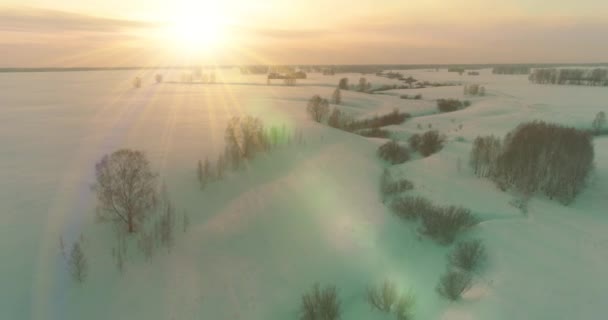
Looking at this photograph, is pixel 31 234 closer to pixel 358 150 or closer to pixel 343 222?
pixel 343 222

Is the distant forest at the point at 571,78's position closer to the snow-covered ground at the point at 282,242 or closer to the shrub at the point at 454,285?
the snow-covered ground at the point at 282,242

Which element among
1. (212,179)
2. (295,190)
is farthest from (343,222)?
(212,179)

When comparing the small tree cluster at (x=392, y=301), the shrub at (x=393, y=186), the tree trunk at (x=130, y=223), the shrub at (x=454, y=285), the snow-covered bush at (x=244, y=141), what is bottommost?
the small tree cluster at (x=392, y=301)

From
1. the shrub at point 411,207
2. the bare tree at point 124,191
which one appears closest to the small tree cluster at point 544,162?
the shrub at point 411,207

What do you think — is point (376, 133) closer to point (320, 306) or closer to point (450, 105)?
point (320, 306)

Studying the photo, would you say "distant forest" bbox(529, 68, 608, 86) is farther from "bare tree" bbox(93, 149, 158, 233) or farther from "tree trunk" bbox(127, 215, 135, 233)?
"tree trunk" bbox(127, 215, 135, 233)

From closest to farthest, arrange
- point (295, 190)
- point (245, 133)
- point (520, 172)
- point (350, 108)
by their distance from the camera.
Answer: point (295, 190) < point (520, 172) < point (245, 133) < point (350, 108)

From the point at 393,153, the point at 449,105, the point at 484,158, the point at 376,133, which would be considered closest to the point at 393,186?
the point at 393,153

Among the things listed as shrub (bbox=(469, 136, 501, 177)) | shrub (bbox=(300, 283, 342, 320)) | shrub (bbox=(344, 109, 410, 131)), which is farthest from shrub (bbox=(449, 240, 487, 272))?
shrub (bbox=(344, 109, 410, 131))
